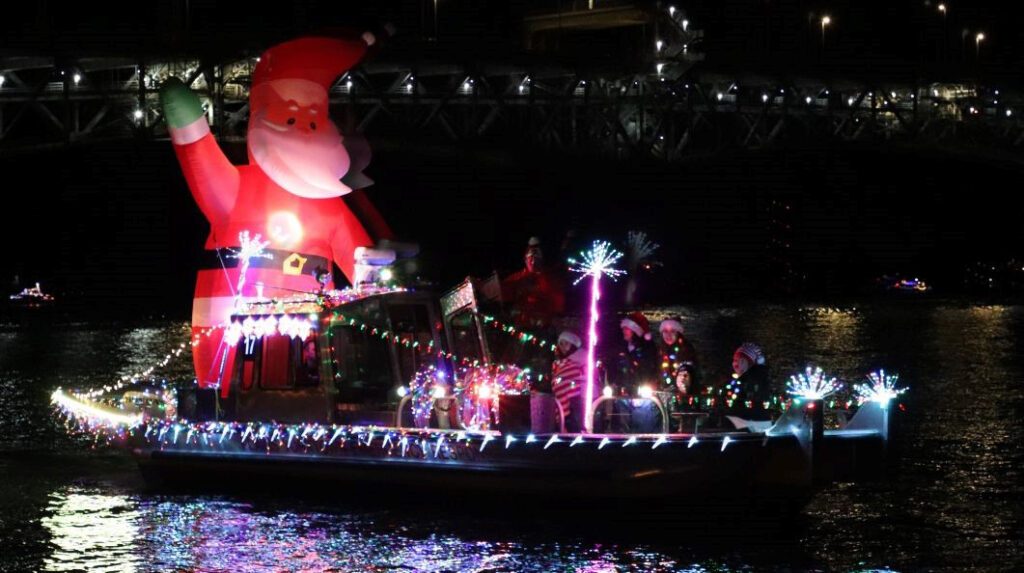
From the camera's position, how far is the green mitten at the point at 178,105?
17797 mm

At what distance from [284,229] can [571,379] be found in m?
5.08

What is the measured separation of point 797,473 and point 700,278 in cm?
6503

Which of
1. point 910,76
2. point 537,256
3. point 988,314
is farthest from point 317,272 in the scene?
point 910,76

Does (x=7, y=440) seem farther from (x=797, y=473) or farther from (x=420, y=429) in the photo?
(x=797, y=473)

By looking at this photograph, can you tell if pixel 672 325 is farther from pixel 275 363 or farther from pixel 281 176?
pixel 281 176

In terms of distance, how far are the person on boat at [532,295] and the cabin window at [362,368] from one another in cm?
144

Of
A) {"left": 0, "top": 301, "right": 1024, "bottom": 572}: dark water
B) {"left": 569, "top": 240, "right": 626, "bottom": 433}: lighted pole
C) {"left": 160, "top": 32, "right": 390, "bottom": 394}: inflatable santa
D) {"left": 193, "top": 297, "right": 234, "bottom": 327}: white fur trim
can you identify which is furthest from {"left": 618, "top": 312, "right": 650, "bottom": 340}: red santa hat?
{"left": 193, "top": 297, "right": 234, "bottom": 327}: white fur trim

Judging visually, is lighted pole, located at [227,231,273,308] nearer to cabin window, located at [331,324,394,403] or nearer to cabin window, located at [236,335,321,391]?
cabin window, located at [236,335,321,391]

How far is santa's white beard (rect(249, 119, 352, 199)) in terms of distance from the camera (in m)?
17.8

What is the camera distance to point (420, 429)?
14438mm

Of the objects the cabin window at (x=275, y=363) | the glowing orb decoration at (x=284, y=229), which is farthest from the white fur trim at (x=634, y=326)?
the glowing orb decoration at (x=284, y=229)

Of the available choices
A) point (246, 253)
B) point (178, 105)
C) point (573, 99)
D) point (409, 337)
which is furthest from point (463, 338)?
point (573, 99)

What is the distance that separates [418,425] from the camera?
1497 cm

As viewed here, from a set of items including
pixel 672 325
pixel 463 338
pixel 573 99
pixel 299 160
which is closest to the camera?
pixel 672 325
